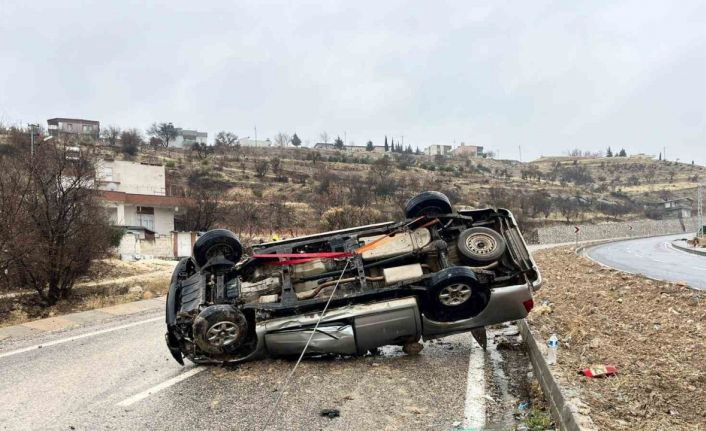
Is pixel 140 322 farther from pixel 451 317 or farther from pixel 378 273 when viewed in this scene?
pixel 451 317

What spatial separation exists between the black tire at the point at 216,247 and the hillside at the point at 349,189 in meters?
26.8

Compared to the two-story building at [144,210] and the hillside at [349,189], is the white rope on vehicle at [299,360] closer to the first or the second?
the two-story building at [144,210]

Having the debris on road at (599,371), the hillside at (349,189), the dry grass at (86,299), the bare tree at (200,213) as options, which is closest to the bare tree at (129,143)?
the hillside at (349,189)

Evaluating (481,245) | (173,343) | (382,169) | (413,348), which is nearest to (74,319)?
(173,343)

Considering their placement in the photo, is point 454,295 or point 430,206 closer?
point 454,295

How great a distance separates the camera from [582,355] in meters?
5.84

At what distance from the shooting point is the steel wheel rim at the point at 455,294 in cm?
595

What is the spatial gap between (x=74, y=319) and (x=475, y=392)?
8.85m

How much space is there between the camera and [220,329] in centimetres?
572

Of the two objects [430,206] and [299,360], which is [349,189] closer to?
[430,206]

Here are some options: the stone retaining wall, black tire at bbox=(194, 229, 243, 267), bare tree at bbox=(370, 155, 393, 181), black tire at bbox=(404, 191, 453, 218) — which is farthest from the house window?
black tire at bbox=(404, 191, 453, 218)

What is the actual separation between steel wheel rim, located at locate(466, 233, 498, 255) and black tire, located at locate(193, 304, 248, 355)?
292cm

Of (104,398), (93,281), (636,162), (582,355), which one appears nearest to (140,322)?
(104,398)

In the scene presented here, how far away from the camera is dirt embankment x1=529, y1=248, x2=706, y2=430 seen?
4.11 m
